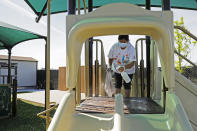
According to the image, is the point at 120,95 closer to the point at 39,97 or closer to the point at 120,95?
the point at 120,95

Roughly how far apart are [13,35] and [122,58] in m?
3.59

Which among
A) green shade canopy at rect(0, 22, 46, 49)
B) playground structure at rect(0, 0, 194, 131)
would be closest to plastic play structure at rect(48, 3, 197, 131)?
playground structure at rect(0, 0, 194, 131)

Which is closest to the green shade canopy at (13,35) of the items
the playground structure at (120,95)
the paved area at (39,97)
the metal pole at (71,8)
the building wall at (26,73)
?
the paved area at (39,97)

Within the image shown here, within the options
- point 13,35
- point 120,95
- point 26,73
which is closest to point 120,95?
point 120,95

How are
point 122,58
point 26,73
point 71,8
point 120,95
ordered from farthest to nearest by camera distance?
point 26,73 → point 122,58 → point 71,8 → point 120,95

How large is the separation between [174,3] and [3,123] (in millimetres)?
4951

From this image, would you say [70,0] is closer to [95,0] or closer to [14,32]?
[95,0]

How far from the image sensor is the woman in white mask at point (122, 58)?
2527 mm

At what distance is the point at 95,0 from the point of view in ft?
14.4

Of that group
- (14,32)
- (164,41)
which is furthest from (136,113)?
(14,32)

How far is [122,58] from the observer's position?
253 cm

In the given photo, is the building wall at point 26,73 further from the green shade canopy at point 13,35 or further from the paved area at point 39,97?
the green shade canopy at point 13,35

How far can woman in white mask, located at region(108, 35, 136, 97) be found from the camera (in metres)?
2.53

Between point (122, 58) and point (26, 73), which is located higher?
point (122, 58)
